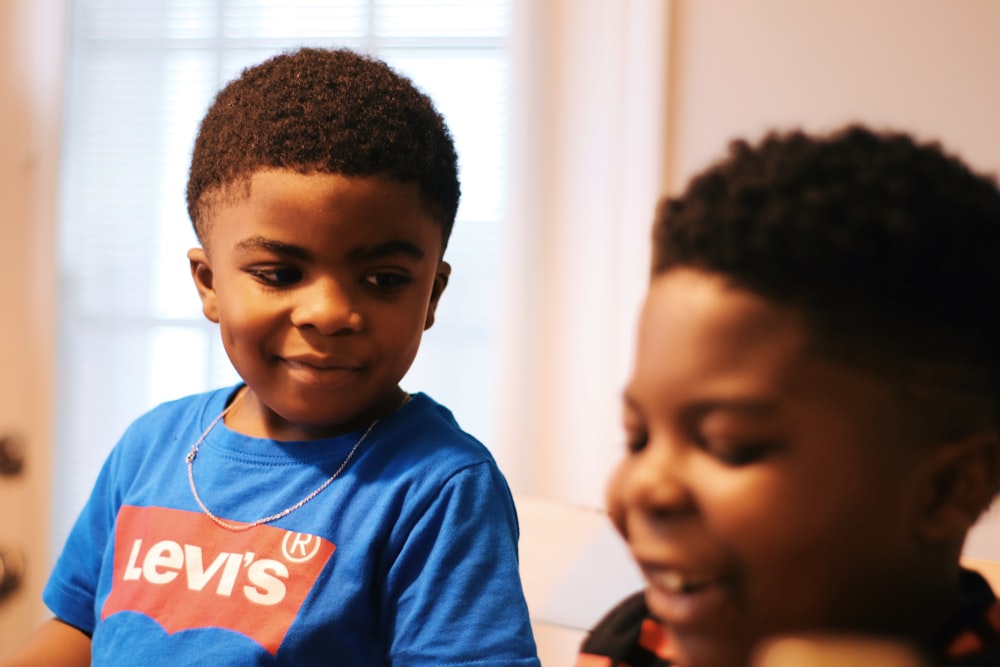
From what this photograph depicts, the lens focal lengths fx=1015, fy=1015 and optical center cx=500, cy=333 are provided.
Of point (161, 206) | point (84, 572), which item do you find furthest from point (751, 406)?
point (161, 206)

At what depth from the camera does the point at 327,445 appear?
0.85 m

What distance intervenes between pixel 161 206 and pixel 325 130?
3.45 ft

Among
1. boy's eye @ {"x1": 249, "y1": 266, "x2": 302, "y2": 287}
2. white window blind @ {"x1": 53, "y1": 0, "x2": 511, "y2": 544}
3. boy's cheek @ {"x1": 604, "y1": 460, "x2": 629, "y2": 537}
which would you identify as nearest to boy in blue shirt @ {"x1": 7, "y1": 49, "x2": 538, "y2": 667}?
boy's eye @ {"x1": 249, "y1": 266, "x2": 302, "y2": 287}

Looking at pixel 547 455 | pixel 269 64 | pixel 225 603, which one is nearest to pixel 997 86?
pixel 547 455

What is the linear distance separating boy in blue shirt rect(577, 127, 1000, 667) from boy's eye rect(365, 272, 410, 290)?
0.48 metres

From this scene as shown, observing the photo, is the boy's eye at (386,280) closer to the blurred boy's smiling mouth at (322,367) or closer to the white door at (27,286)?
the blurred boy's smiling mouth at (322,367)

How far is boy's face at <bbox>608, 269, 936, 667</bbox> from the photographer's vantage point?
0.28m

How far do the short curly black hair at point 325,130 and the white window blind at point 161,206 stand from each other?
2.41 ft

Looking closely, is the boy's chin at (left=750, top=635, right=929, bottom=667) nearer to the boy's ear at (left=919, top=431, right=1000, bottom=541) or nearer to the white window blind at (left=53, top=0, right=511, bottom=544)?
the boy's ear at (left=919, top=431, right=1000, bottom=541)

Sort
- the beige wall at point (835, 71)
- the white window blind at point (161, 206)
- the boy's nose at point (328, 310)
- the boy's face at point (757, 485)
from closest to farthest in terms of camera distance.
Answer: the boy's face at point (757, 485)
the boy's nose at point (328, 310)
the beige wall at point (835, 71)
the white window blind at point (161, 206)

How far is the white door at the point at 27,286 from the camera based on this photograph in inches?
67.4

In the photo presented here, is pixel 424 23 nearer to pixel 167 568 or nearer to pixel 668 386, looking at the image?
pixel 167 568

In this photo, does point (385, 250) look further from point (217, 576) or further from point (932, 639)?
point (932, 639)

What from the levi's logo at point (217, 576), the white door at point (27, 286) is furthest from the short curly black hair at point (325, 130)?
the white door at point (27, 286)
